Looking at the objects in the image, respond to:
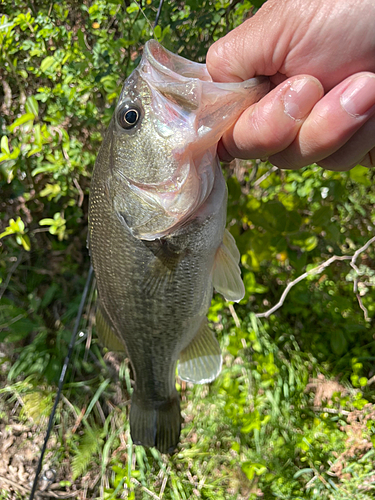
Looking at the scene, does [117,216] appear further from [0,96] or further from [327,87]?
[0,96]

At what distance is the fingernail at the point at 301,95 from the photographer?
2.65 feet

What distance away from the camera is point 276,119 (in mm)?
873

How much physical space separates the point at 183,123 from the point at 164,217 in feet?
0.99

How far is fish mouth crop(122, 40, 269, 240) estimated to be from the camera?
0.91 metres

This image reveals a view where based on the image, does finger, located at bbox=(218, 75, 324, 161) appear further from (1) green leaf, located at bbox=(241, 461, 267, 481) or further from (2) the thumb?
(1) green leaf, located at bbox=(241, 461, 267, 481)

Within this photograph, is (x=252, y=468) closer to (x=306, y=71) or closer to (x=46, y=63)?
(x=306, y=71)

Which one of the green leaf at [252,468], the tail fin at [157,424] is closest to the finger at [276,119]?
the tail fin at [157,424]

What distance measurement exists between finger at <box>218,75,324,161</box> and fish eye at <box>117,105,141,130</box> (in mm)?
298

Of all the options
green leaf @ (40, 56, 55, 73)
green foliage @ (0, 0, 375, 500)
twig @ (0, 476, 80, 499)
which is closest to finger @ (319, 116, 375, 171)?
green foliage @ (0, 0, 375, 500)

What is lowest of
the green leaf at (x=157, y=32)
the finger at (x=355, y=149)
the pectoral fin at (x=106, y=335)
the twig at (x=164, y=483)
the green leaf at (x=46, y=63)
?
the twig at (x=164, y=483)

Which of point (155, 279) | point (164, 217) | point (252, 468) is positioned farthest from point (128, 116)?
point (252, 468)

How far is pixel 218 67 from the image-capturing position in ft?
3.12

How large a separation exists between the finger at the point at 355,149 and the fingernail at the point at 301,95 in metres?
0.21

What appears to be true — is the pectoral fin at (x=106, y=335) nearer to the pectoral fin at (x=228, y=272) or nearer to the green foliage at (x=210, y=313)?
the pectoral fin at (x=228, y=272)
